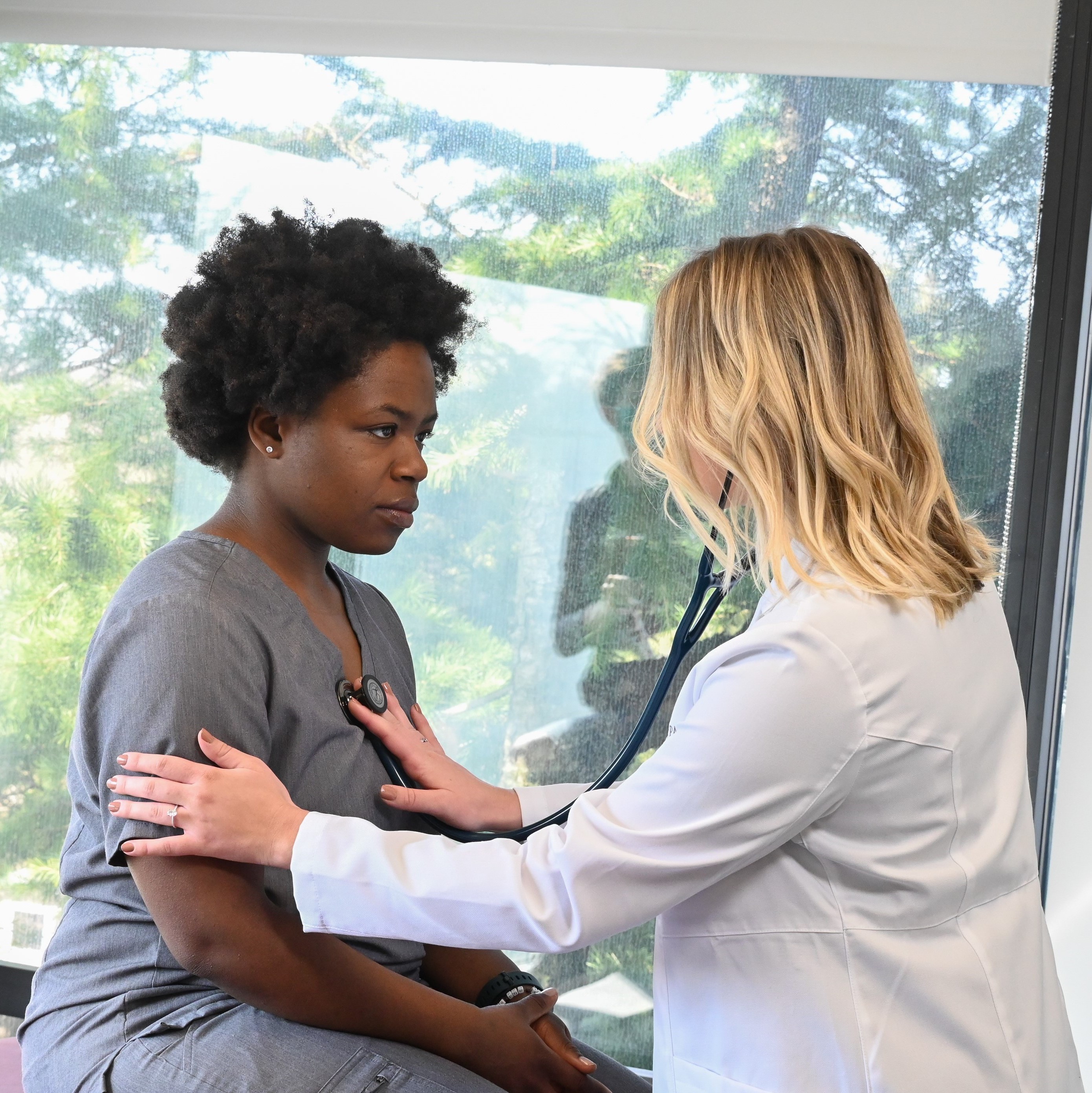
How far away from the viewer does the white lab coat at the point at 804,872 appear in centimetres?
101

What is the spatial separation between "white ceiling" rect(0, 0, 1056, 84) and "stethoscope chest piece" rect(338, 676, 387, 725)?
1.37 meters

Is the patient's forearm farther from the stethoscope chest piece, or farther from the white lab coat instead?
the stethoscope chest piece

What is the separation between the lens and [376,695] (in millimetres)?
1375

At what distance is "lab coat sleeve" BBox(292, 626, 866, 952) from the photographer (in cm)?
100

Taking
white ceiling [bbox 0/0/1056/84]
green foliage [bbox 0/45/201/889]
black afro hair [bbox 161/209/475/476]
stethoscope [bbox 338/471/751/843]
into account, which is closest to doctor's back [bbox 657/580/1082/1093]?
stethoscope [bbox 338/471/751/843]

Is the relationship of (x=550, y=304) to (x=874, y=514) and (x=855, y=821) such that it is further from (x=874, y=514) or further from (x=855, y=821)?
(x=855, y=821)

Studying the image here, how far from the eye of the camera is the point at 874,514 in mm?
1110

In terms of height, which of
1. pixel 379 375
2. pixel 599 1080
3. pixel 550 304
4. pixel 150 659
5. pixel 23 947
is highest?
pixel 550 304

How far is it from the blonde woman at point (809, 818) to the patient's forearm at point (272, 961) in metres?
0.04

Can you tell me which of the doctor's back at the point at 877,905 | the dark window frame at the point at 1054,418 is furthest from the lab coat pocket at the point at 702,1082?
the dark window frame at the point at 1054,418

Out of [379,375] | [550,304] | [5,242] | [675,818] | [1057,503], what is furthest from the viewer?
[5,242]

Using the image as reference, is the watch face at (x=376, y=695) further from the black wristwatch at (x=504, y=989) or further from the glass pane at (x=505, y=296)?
the glass pane at (x=505, y=296)

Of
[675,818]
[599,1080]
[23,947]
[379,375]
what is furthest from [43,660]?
[675,818]

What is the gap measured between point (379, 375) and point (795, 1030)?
872mm
